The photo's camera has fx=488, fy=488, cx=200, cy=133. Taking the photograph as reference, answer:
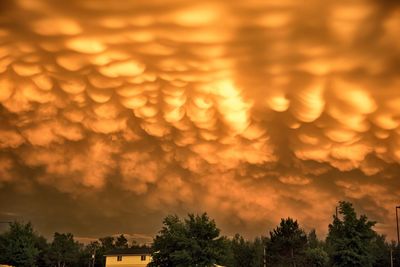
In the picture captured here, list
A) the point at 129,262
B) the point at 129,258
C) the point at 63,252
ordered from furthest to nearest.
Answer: the point at 63,252 < the point at 129,258 < the point at 129,262

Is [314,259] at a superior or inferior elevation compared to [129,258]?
inferior

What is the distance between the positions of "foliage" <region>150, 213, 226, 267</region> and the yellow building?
38139mm

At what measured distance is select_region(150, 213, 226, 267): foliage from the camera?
2100 inches

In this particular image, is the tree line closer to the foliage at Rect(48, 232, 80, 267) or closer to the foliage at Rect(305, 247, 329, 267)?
the foliage at Rect(305, 247, 329, 267)

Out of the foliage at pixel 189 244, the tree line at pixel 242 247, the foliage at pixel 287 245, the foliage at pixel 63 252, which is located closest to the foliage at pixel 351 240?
the tree line at pixel 242 247

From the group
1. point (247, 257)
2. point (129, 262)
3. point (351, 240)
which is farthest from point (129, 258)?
point (351, 240)

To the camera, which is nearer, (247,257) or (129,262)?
(129,262)

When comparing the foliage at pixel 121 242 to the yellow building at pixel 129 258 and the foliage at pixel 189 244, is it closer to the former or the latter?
the yellow building at pixel 129 258

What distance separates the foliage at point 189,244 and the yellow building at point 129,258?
3814 centimetres

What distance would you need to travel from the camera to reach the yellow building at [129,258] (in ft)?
319

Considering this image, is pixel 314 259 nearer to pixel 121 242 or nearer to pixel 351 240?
pixel 351 240

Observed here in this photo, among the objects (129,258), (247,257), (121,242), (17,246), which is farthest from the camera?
(121,242)

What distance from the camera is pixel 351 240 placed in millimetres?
69812

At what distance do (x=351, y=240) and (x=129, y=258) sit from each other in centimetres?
4704
